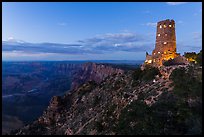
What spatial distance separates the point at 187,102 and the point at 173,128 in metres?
4.04

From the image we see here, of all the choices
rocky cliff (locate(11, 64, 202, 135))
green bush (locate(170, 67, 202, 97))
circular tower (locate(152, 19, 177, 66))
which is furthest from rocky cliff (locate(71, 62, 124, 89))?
green bush (locate(170, 67, 202, 97))

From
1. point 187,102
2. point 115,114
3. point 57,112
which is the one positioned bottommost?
point 57,112

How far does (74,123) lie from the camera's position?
56.3 meters

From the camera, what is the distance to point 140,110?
33.8m

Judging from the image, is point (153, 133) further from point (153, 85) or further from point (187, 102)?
point (153, 85)

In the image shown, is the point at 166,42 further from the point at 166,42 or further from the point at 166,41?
the point at 166,41

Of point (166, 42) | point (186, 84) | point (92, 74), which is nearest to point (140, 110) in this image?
point (186, 84)

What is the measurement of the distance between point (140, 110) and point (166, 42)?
31.0m


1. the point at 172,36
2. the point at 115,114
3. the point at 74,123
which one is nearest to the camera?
the point at 115,114

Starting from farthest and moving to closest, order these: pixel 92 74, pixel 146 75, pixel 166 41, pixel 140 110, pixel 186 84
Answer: pixel 92 74, pixel 166 41, pixel 146 75, pixel 186 84, pixel 140 110

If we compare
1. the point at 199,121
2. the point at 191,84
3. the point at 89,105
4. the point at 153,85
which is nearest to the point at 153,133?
the point at 199,121

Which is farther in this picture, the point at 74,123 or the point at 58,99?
the point at 58,99

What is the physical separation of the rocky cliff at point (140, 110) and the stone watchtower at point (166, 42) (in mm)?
7968

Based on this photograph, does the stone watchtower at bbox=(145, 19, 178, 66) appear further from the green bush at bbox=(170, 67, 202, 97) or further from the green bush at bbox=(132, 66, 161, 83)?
the green bush at bbox=(170, 67, 202, 97)
